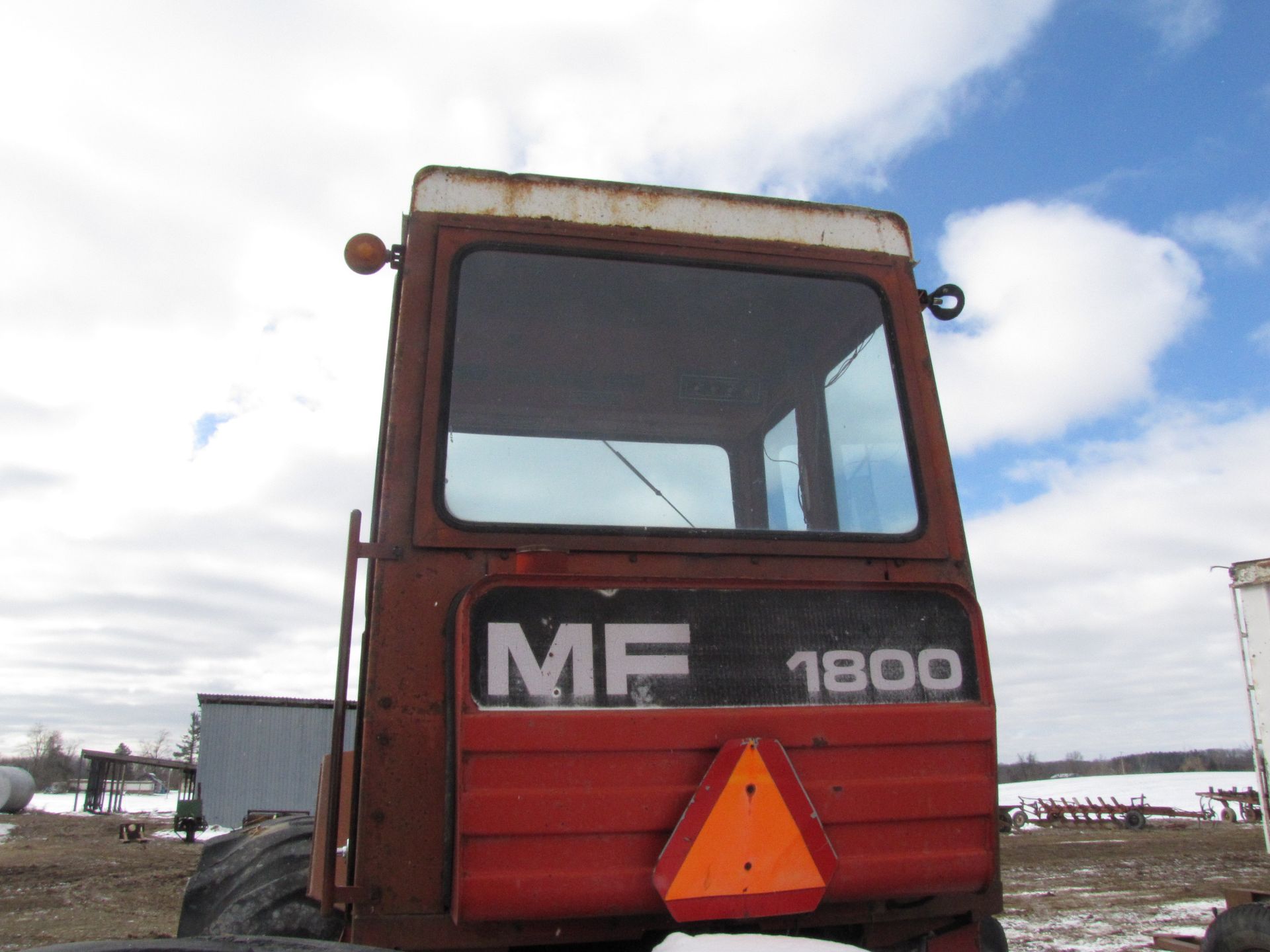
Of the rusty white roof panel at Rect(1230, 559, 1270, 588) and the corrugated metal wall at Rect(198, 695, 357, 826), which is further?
the corrugated metal wall at Rect(198, 695, 357, 826)

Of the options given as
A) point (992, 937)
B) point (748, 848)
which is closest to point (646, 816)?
point (748, 848)

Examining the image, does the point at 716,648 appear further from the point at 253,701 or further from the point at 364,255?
the point at 253,701

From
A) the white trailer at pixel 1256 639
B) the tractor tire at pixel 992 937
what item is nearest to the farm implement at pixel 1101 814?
the white trailer at pixel 1256 639

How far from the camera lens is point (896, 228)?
102 inches

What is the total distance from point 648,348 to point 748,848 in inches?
47.6

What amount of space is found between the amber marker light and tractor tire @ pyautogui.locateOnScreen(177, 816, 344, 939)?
1464 millimetres

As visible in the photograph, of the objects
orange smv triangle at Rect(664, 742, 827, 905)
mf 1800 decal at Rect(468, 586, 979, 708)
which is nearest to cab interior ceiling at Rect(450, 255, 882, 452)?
mf 1800 decal at Rect(468, 586, 979, 708)

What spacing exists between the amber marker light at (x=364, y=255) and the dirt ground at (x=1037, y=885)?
6494mm

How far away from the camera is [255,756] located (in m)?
25.4

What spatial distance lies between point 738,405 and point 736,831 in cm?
114

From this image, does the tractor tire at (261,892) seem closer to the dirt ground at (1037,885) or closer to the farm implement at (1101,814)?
the dirt ground at (1037,885)

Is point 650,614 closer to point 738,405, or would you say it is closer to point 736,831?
point 736,831

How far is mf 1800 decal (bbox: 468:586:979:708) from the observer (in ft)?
6.35

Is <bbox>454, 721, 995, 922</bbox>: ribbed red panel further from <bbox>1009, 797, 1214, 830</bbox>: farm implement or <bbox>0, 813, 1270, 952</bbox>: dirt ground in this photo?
<bbox>1009, 797, 1214, 830</bbox>: farm implement
